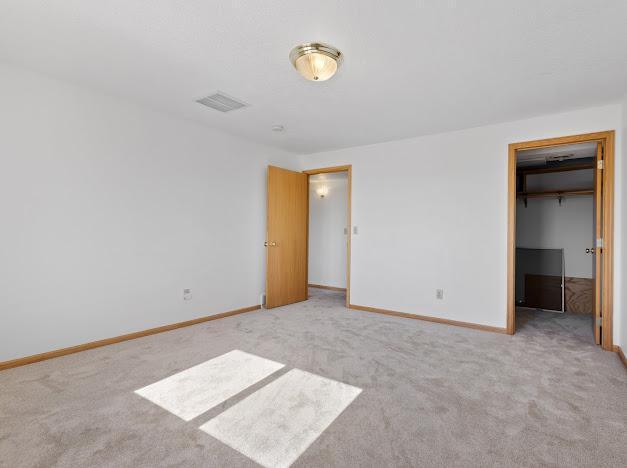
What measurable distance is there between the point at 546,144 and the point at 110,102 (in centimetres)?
452

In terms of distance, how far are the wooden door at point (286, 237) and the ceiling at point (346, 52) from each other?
1534mm

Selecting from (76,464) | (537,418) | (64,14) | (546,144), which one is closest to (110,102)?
(64,14)

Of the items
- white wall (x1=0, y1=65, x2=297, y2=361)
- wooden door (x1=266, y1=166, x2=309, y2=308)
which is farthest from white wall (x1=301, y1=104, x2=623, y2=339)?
white wall (x1=0, y1=65, x2=297, y2=361)

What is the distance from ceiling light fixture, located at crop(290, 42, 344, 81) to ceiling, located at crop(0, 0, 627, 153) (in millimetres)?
62

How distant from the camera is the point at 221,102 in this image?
319 cm

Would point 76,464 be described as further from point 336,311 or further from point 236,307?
point 336,311

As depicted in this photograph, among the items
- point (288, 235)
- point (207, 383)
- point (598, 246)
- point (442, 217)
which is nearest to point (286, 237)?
point (288, 235)

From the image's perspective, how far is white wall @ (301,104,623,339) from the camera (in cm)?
364

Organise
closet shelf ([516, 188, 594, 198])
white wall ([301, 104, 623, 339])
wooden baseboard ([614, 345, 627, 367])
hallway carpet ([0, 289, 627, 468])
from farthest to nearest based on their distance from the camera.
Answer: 1. closet shelf ([516, 188, 594, 198])
2. white wall ([301, 104, 623, 339])
3. wooden baseboard ([614, 345, 627, 367])
4. hallway carpet ([0, 289, 627, 468])

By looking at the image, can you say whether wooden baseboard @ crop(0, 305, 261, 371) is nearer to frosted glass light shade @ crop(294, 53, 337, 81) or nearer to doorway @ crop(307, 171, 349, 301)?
doorway @ crop(307, 171, 349, 301)

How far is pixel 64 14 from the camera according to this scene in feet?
6.25

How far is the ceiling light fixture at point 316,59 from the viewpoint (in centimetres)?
218

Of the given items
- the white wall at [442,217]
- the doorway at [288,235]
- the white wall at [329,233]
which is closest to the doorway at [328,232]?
the white wall at [329,233]

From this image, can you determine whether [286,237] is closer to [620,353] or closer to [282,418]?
[282,418]
